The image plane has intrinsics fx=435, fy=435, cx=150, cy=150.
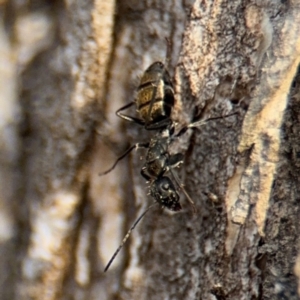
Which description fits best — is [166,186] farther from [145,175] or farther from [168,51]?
[168,51]

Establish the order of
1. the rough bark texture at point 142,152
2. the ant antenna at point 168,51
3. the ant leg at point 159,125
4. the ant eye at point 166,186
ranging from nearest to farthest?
the rough bark texture at point 142,152 < the ant antenna at point 168,51 < the ant eye at point 166,186 < the ant leg at point 159,125

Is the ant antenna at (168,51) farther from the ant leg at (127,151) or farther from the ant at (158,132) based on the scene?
the ant leg at (127,151)

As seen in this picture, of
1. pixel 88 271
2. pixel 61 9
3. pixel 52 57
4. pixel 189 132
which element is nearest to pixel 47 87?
pixel 52 57

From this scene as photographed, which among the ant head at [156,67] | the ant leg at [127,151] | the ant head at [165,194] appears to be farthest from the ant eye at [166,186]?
the ant head at [156,67]

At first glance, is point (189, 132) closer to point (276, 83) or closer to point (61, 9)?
point (276, 83)

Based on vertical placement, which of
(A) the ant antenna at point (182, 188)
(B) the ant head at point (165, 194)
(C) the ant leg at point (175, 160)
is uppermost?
(C) the ant leg at point (175, 160)

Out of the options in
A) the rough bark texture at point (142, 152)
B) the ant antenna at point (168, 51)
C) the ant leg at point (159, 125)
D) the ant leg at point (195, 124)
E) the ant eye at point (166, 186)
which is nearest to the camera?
the rough bark texture at point (142, 152)

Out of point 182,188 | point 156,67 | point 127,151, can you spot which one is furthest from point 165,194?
point 156,67

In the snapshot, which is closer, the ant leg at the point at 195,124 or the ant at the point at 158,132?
the ant leg at the point at 195,124
